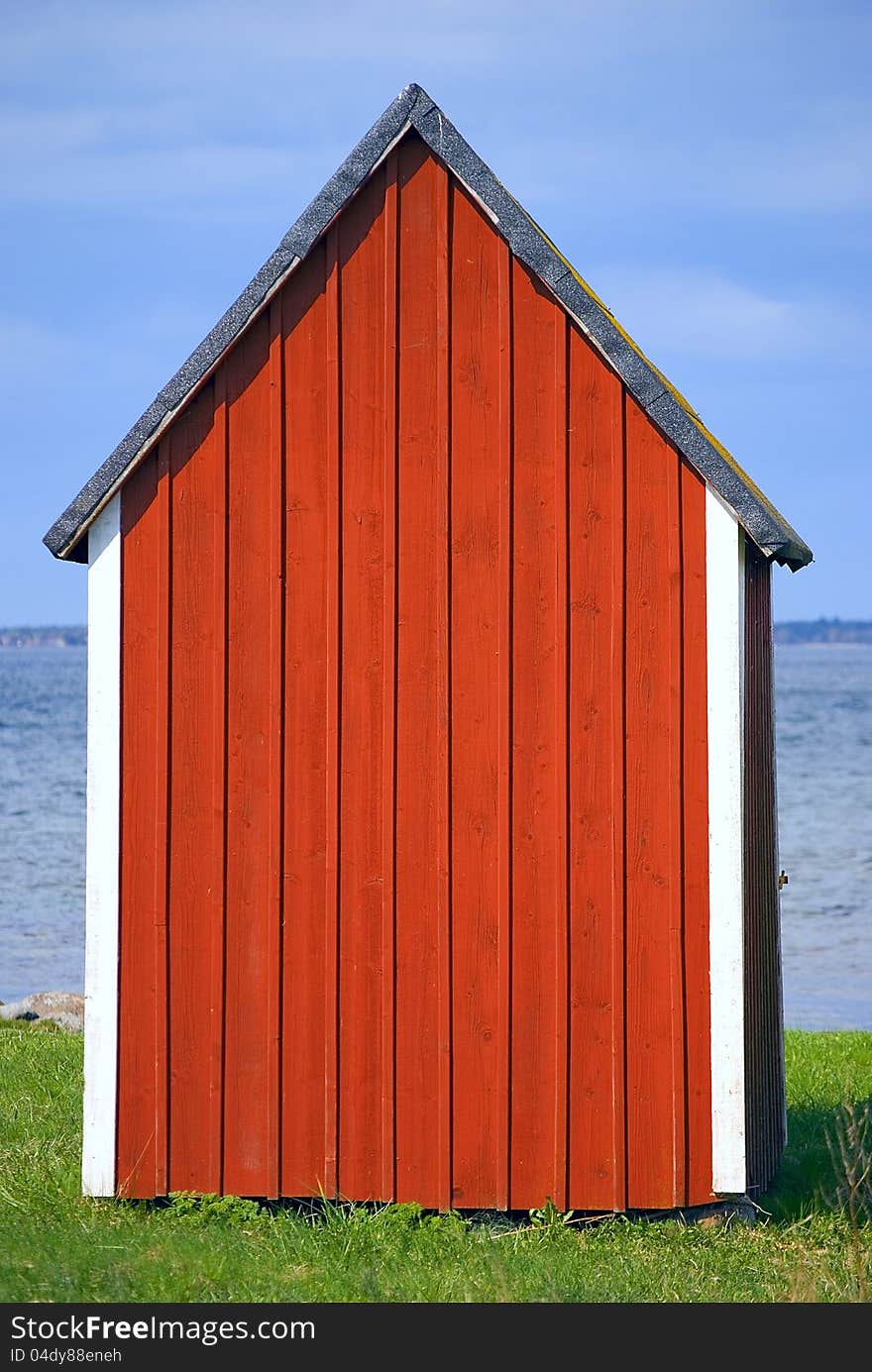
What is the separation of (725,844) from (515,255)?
289 centimetres

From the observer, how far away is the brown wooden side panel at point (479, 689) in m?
7.33

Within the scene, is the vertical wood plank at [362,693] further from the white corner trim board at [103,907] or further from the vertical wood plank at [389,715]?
the white corner trim board at [103,907]

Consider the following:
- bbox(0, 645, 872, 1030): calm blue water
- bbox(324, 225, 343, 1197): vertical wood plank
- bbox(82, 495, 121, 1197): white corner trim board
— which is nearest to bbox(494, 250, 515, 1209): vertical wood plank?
bbox(324, 225, 343, 1197): vertical wood plank

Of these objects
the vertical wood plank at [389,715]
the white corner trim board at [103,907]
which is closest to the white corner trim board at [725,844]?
the vertical wood plank at [389,715]

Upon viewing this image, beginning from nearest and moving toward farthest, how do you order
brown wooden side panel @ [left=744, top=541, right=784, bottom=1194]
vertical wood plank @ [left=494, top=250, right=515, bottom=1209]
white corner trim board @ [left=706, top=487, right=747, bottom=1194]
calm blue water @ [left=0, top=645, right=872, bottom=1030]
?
white corner trim board @ [left=706, top=487, right=747, bottom=1194], vertical wood plank @ [left=494, top=250, right=515, bottom=1209], brown wooden side panel @ [left=744, top=541, right=784, bottom=1194], calm blue water @ [left=0, top=645, right=872, bottom=1030]

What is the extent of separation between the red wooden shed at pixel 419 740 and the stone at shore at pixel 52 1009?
7.05m

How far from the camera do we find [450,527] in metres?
7.45

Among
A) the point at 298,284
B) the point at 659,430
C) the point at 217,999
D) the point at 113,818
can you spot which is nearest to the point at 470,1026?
the point at 217,999

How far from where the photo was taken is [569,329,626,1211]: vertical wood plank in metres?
7.27

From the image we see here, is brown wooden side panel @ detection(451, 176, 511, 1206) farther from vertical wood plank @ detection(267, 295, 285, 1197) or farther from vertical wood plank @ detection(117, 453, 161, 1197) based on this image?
vertical wood plank @ detection(117, 453, 161, 1197)

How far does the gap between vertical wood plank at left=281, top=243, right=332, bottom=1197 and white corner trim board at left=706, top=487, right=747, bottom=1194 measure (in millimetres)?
1775

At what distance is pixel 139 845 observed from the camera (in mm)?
7500

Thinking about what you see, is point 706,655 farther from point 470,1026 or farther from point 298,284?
point 298,284

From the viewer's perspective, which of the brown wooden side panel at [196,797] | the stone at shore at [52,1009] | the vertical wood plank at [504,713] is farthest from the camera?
the stone at shore at [52,1009]
